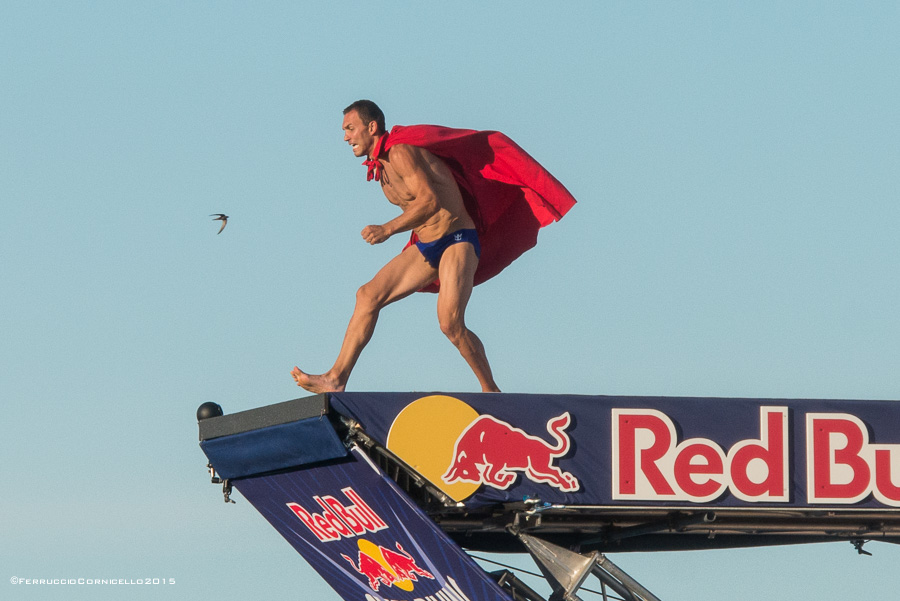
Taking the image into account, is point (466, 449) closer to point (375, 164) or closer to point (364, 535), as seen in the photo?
point (364, 535)

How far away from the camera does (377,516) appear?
1412 cm

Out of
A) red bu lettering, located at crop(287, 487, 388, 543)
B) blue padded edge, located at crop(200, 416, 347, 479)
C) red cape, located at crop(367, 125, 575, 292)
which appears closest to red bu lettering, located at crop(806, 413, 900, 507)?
red cape, located at crop(367, 125, 575, 292)

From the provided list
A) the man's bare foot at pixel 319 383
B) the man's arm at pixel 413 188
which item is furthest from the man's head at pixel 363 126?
the man's bare foot at pixel 319 383

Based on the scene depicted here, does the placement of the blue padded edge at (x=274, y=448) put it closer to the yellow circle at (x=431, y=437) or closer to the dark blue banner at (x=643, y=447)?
the dark blue banner at (x=643, y=447)

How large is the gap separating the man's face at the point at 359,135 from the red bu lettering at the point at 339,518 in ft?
10.2

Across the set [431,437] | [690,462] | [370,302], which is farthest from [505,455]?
[370,302]

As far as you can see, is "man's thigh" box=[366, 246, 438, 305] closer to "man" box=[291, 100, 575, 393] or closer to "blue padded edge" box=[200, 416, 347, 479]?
"man" box=[291, 100, 575, 393]

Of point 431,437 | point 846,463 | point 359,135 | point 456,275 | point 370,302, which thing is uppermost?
point 359,135

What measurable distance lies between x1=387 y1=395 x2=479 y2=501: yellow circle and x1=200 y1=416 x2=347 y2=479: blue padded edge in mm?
491

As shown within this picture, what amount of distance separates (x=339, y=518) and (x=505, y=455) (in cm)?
197

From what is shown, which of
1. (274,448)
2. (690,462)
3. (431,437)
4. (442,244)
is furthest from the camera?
(442,244)

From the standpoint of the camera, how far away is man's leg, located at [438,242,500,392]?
14898 millimetres

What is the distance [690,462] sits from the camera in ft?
45.1

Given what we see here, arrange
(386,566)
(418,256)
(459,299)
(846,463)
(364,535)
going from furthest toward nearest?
(418,256)
(459,299)
(386,566)
(364,535)
(846,463)
